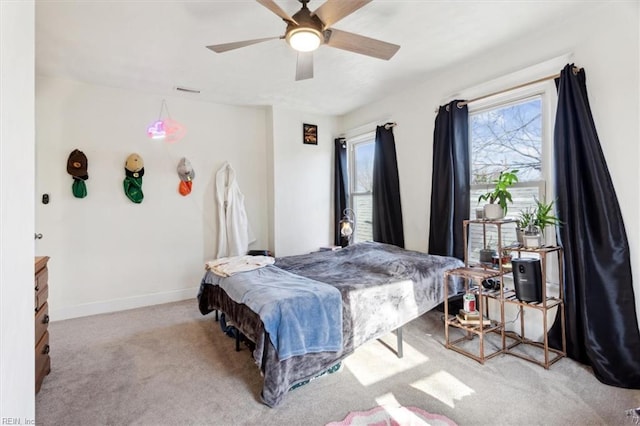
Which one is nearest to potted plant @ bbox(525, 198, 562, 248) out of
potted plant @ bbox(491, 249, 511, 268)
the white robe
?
potted plant @ bbox(491, 249, 511, 268)

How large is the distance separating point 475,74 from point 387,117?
3.88 feet

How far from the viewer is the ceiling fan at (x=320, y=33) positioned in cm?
171

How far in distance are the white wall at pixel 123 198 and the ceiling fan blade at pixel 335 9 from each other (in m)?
2.80

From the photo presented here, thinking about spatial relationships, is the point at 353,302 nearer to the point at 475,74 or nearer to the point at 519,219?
the point at 519,219

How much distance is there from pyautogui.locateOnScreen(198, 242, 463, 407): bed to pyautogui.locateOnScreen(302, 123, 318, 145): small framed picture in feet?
6.69

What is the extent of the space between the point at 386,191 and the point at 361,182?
2.58ft

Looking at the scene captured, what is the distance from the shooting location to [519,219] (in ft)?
8.53

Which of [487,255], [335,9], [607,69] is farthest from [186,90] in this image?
[607,69]

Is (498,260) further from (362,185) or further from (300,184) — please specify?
A: (300,184)

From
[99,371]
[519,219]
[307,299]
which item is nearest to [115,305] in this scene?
[99,371]

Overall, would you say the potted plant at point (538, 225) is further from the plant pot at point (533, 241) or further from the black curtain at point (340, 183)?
the black curtain at point (340, 183)

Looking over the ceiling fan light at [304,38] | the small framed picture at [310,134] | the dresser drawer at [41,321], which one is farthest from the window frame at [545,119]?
the dresser drawer at [41,321]

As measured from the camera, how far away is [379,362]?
2.36 m

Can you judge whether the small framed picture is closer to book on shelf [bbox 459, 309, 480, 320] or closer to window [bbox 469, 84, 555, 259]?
window [bbox 469, 84, 555, 259]
